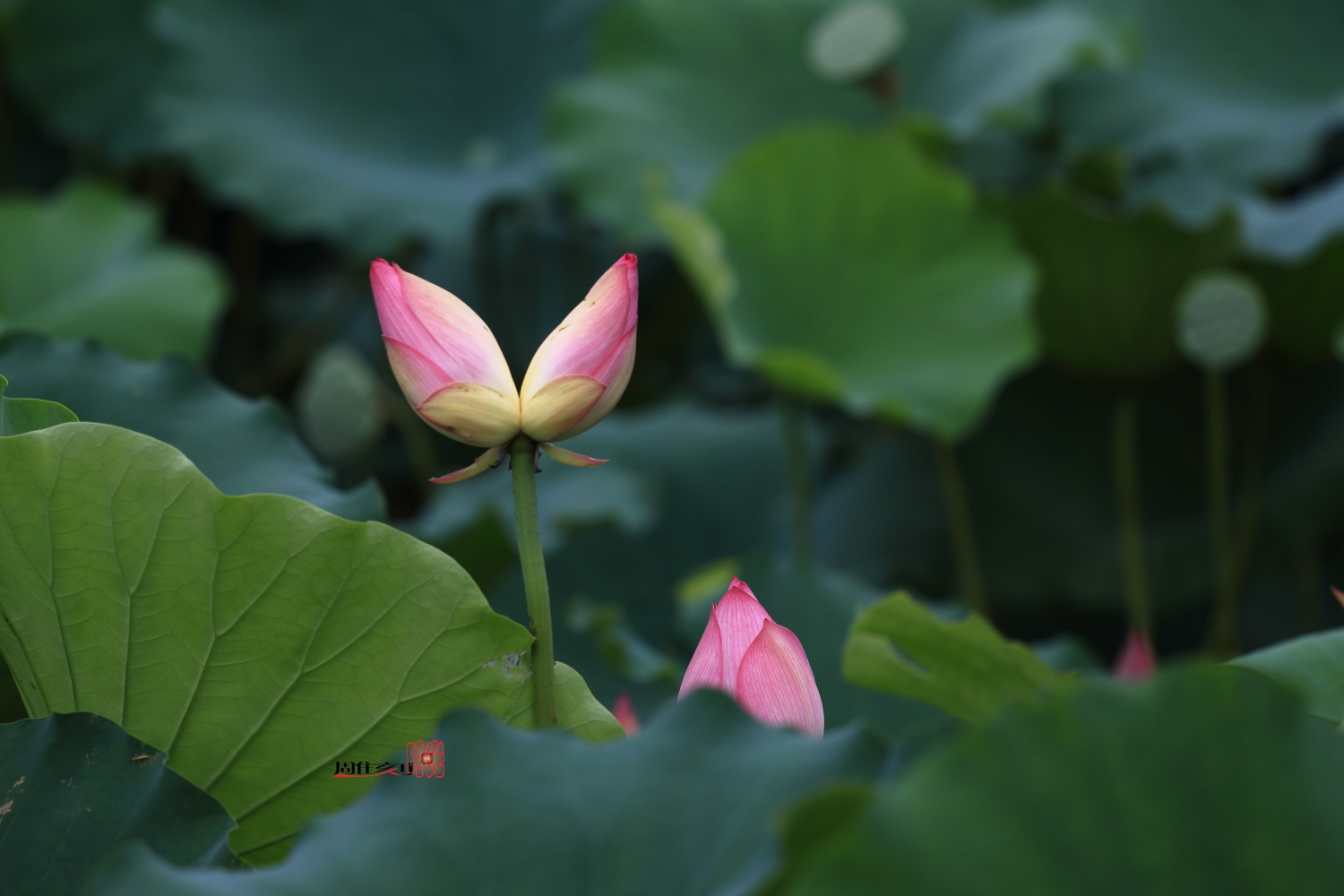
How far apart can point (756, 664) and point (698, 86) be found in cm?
159

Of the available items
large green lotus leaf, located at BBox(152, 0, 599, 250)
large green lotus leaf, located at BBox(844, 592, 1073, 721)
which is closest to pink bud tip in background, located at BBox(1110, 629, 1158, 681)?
large green lotus leaf, located at BBox(844, 592, 1073, 721)

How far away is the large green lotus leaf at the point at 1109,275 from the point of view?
1416mm

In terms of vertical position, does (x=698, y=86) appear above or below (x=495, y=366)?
below

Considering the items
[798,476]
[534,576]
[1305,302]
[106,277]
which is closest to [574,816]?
[534,576]

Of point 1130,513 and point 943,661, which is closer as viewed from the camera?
point 943,661

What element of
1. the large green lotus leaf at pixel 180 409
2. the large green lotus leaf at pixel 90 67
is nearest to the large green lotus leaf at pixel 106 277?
the large green lotus leaf at pixel 90 67

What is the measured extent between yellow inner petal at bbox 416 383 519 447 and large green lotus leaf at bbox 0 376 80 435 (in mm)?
153

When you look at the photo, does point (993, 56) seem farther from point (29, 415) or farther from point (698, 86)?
point (29, 415)

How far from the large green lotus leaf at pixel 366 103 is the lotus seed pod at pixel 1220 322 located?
96 cm

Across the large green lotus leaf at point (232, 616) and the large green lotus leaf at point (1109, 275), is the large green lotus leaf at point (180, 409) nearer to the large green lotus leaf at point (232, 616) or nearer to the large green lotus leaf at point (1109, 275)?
the large green lotus leaf at point (232, 616)

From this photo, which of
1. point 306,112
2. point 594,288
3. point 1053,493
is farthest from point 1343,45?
point 594,288

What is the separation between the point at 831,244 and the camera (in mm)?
1493

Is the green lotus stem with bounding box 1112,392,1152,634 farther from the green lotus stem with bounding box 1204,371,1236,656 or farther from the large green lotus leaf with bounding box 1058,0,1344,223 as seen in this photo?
the large green lotus leaf with bounding box 1058,0,1344,223

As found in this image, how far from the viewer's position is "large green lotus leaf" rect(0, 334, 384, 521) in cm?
56
